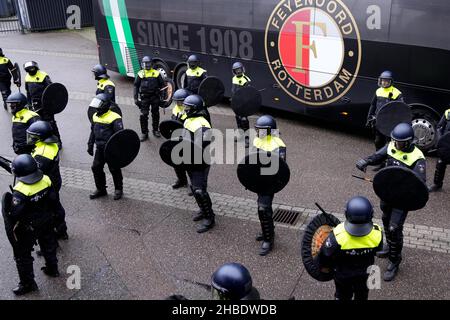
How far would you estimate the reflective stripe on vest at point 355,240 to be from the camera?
4.56 metres

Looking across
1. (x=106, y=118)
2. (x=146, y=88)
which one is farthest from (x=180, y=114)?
(x=146, y=88)

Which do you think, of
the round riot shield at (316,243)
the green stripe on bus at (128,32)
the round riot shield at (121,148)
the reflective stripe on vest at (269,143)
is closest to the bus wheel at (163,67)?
the green stripe on bus at (128,32)

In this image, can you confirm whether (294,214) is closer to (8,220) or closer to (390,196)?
(390,196)

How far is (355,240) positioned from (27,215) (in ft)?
12.5

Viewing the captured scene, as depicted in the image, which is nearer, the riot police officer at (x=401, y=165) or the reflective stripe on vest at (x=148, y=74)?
the riot police officer at (x=401, y=165)

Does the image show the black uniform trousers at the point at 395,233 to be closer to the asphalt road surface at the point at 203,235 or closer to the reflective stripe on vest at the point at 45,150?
the asphalt road surface at the point at 203,235

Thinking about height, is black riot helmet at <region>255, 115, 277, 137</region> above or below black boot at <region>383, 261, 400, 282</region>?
above

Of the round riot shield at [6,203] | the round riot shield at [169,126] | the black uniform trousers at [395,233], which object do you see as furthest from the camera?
the round riot shield at [169,126]

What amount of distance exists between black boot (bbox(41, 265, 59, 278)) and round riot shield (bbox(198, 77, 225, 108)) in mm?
5644

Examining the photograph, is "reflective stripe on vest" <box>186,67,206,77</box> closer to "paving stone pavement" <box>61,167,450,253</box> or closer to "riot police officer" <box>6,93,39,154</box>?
"paving stone pavement" <box>61,167,450,253</box>

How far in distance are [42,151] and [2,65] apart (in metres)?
7.42

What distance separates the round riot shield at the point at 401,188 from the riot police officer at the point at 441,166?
2895 mm

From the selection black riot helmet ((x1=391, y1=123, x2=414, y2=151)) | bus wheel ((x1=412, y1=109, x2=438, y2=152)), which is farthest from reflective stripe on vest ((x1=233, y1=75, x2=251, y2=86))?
black riot helmet ((x1=391, y1=123, x2=414, y2=151))

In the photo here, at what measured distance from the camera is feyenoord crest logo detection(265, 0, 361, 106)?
33.5 feet
